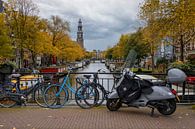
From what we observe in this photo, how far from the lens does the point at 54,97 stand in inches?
382

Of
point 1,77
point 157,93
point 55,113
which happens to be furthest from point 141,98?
point 1,77

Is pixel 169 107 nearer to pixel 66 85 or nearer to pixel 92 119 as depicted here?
pixel 92 119

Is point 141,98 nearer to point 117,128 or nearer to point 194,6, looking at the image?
point 117,128

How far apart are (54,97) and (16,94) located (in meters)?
1.18

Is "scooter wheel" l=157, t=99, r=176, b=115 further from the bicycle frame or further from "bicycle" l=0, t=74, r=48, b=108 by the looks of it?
"bicycle" l=0, t=74, r=48, b=108

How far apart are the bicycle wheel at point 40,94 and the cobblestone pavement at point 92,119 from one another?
0.49 meters

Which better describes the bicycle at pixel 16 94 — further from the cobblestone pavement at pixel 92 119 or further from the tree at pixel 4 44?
the tree at pixel 4 44

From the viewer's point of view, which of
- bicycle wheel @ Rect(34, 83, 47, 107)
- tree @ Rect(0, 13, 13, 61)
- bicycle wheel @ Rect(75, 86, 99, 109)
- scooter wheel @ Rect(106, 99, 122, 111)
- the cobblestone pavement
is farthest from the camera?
tree @ Rect(0, 13, 13, 61)

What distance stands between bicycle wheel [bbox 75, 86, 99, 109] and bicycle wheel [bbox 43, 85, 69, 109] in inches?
15.0

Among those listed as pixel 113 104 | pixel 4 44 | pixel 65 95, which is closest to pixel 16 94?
pixel 65 95

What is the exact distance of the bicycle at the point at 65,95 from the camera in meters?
9.58

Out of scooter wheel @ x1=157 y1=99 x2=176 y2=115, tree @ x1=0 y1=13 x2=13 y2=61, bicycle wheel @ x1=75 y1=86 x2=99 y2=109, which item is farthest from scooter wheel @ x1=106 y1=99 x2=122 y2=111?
tree @ x1=0 y1=13 x2=13 y2=61

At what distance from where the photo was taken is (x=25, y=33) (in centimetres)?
3950

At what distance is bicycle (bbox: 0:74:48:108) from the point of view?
9570 millimetres
